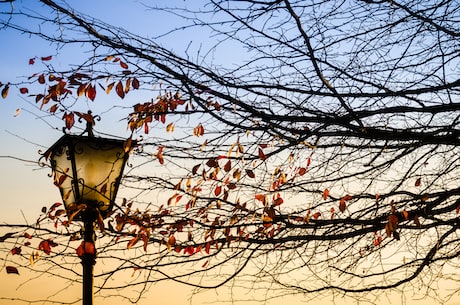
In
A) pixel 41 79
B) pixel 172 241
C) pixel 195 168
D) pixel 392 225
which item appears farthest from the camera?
pixel 195 168

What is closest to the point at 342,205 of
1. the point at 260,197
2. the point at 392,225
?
the point at 392,225

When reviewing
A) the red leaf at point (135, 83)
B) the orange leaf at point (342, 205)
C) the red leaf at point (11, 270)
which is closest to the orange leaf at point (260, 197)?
the orange leaf at point (342, 205)

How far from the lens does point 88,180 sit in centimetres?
395

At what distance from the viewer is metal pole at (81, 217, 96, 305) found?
12.8ft

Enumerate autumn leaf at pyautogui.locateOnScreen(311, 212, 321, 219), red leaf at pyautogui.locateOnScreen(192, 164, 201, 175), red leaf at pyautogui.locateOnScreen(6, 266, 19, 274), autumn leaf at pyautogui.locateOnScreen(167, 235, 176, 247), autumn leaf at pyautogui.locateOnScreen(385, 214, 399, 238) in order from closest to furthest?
1. autumn leaf at pyautogui.locateOnScreen(385, 214, 399, 238)
2. red leaf at pyautogui.locateOnScreen(6, 266, 19, 274)
3. autumn leaf at pyautogui.locateOnScreen(167, 235, 176, 247)
4. red leaf at pyautogui.locateOnScreen(192, 164, 201, 175)
5. autumn leaf at pyautogui.locateOnScreen(311, 212, 321, 219)

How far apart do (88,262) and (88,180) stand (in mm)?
751

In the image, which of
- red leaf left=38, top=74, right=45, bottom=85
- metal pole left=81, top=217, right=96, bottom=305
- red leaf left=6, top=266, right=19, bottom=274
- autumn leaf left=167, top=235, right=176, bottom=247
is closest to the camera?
metal pole left=81, top=217, right=96, bottom=305

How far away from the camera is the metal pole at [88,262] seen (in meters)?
3.90

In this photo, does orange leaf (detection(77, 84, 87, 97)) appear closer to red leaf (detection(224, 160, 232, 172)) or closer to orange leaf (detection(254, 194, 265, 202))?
red leaf (detection(224, 160, 232, 172))

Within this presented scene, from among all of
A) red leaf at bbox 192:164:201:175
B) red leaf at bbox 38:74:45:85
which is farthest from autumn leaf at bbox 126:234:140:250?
red leaf at bbox 38:74:45:85

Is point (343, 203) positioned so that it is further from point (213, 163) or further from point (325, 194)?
point (213, 163)

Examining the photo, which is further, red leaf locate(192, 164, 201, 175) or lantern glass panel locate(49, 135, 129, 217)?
red leaf locate(192, 164, 201, 175)

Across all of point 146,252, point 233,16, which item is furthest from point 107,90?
point 146,252

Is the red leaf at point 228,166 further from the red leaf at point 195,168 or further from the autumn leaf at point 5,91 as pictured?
the autumn leaf at point 5,91
